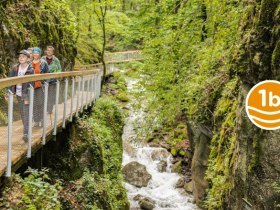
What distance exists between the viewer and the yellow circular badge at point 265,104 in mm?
6852

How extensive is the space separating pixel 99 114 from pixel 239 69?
905cm

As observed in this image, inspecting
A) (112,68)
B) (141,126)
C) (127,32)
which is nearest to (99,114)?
(141,126)

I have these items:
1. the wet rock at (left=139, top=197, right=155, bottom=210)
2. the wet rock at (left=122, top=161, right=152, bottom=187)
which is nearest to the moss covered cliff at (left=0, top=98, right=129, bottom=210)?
the wet rock at (left=139, top=197, right=155, bottom=210)

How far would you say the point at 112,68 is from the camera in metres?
37.8

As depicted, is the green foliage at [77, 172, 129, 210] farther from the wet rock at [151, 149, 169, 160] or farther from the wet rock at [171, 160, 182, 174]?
the wet rock at [151, 149, 169, 160]

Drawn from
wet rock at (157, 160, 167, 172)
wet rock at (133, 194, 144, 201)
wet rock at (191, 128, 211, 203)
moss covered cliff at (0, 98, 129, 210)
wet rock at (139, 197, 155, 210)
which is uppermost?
moss covered cliff at (0, 98, 129, 210)

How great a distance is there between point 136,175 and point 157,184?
1.25 meters

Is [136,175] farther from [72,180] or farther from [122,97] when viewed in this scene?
[122,97]

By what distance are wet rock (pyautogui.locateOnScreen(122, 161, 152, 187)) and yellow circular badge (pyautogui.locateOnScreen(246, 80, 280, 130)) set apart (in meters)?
12.4

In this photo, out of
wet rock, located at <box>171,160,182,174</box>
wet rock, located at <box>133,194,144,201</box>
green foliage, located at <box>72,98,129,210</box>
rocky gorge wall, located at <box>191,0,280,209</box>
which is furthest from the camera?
wet rock, located at <box>171,160,182,174</box>

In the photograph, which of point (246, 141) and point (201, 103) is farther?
point (201, 103)

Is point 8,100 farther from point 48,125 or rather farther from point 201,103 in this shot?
point 201,103

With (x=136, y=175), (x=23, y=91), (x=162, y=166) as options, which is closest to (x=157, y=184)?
(x=136, y=175)

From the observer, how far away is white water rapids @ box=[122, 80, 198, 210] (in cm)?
1752
